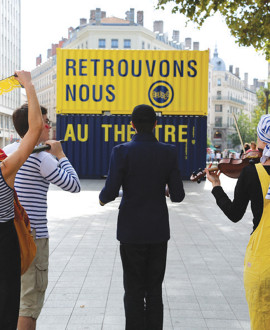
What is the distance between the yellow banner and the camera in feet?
63.6

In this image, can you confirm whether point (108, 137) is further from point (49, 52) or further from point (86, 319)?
point (49, 52)

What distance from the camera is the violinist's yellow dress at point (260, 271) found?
Result: 8.11ft

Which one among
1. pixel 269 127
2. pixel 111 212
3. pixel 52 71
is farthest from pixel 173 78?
pixel 52 71

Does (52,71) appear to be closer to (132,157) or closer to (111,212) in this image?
(111,212)

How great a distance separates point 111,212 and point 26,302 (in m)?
8.20

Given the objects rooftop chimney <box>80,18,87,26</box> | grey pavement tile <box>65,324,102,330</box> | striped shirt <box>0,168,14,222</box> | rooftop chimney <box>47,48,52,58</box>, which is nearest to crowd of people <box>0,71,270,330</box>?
striped shirt <box>0,168,14,222</box>

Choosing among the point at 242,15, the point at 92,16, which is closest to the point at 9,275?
the point at 242,15

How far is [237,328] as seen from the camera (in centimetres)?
423

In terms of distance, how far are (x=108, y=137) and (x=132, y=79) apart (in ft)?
8.06

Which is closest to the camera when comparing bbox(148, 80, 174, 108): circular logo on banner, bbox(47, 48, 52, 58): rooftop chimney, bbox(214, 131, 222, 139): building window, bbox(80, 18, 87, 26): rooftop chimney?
bbox(148, 80, 174, 108): circular logo on banner

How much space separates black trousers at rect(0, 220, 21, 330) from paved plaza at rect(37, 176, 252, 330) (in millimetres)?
1680

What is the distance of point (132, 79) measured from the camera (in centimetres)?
1944

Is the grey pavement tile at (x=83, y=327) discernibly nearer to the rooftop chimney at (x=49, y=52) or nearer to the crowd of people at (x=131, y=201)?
the crowd of people at (x=131, y=201)

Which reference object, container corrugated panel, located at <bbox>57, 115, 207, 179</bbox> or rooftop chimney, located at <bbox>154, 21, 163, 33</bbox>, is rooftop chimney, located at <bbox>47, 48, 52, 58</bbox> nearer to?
rooftop chimney, located at <bbox>154, 21, 163, 33</bbox>
